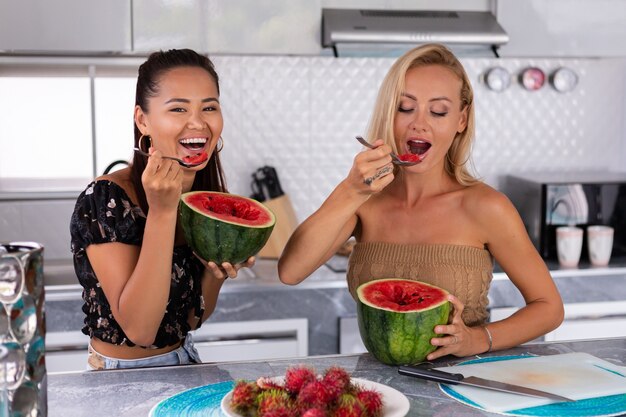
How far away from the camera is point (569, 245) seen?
13.6 ft

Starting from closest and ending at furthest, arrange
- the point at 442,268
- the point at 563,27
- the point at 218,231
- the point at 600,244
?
1. the point at 218,231
2. the point at 442,268
3. the point at 600,244
4. the point at 563,27

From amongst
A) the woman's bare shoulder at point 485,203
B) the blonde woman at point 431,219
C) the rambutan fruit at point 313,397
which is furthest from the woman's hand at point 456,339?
the rambutan fruit at point 313,397

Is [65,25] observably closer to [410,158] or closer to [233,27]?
[233,27]

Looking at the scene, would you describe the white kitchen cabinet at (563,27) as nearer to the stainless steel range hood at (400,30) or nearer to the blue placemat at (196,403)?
the stainless steel range hood at (400,30)

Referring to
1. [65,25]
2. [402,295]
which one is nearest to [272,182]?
[65,25]

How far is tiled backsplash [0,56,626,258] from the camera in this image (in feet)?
14.5

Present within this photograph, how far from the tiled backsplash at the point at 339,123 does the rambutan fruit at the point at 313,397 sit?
305cm

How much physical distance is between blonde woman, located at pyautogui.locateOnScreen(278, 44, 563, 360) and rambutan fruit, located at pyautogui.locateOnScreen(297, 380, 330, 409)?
79 centimetres

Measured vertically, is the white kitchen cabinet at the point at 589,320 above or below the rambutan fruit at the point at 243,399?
below

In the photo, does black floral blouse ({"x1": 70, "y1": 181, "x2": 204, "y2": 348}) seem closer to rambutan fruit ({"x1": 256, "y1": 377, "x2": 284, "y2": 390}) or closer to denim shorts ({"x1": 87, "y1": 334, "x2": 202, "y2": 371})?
denim shorts ({"x1": 87, "y1": 334, "x2": 202, "y2": 371})

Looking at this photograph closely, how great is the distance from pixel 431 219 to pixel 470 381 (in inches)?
29.3

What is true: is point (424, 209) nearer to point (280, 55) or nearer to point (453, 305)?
point (453, 305)

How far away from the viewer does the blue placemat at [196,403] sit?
5.30ft

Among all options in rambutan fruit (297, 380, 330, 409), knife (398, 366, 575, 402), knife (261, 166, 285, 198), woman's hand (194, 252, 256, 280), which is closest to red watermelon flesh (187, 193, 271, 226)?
woman's hand (194, 252, 256, 280)
